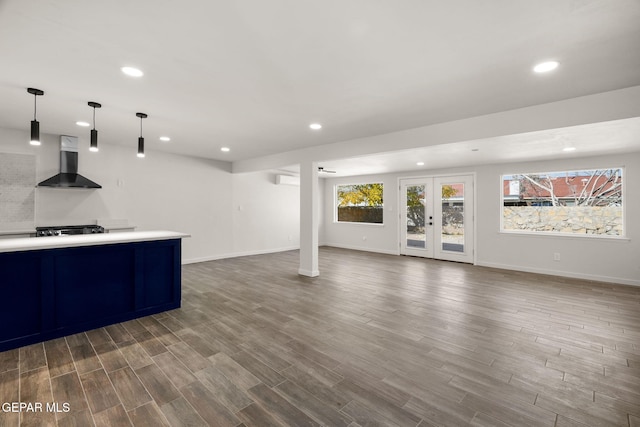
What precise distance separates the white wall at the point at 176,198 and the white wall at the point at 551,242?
12.1ft

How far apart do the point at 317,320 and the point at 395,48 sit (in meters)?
2.89

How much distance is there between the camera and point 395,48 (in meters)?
2.18

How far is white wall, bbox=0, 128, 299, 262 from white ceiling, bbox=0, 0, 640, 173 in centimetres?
150

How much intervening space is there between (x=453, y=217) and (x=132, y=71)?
7095 millimetres

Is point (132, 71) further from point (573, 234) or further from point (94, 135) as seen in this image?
point (573, 234)

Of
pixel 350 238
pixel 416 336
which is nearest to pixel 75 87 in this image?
pixel 416 336

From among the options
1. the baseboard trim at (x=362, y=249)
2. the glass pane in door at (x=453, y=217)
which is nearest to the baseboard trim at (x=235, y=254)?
the baseboard trim at (x=362, y=249)

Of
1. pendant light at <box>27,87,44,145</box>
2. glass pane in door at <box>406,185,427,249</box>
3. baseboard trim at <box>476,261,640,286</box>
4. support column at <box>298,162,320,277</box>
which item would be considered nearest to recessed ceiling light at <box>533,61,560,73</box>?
support column at <box>298,162,320,277</box>

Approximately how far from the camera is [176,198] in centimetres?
649

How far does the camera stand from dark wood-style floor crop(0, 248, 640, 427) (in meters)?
1.86

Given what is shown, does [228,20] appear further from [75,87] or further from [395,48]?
[75,87]

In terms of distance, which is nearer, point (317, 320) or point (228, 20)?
point (228, 20)

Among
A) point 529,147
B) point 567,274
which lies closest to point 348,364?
point 529,147

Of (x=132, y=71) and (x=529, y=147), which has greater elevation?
(x=132, y=71)
